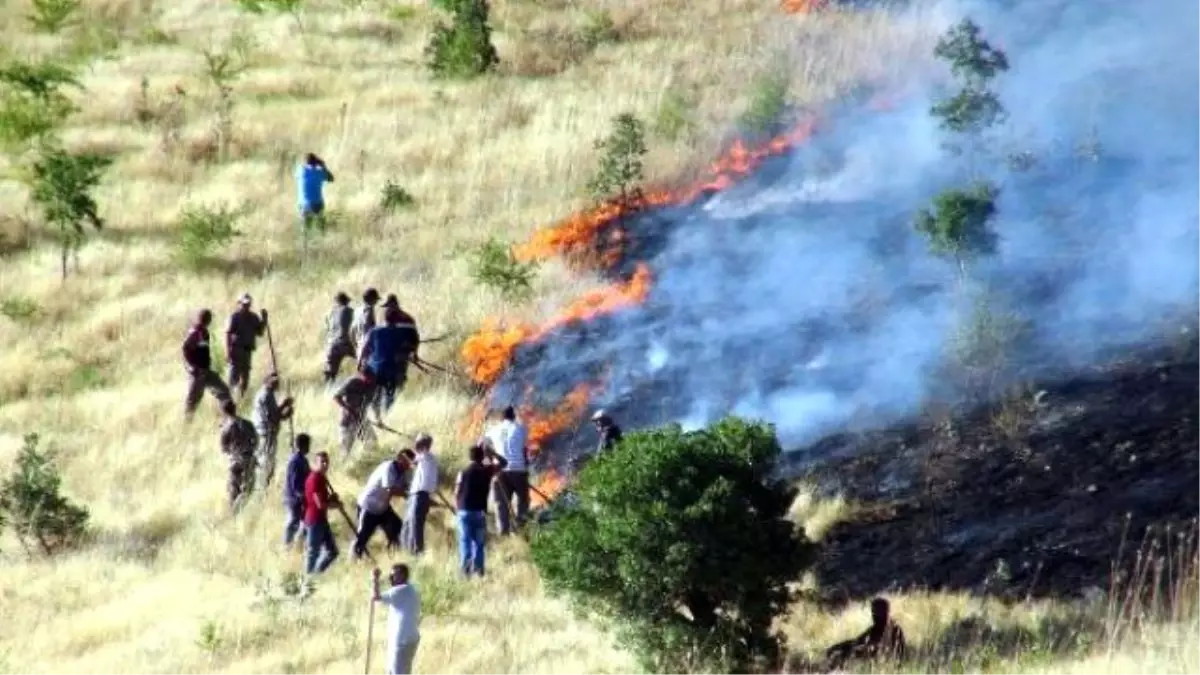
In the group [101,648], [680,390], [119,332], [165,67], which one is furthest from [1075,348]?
[165,67]

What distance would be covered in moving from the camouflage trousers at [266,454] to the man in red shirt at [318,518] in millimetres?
2424

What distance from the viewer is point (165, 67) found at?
128 feet

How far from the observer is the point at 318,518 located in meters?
18.2

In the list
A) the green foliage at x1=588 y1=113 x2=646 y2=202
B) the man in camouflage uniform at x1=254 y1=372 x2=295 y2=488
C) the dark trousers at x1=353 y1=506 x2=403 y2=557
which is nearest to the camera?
the dark trousers at x1=353 y1=506 x2=403 y2=557

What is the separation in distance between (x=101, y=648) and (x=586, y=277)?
40.4ft

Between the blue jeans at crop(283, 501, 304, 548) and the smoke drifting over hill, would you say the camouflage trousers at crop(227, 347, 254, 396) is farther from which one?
the blue jeans at crop(283, 501, 304, 548)

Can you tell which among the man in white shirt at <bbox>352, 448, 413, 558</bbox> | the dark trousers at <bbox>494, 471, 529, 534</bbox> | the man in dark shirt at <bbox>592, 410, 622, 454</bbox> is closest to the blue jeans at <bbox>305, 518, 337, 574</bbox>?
the man in white shirt at <bbox>352, 448, 413, 558</bbox>

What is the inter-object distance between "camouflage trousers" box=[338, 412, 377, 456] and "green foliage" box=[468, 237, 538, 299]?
461 cm

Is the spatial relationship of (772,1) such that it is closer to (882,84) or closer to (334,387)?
(882,84)

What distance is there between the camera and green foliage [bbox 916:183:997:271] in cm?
2227

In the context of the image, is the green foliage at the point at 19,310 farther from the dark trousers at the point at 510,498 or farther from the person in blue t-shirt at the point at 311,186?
the dark trousers at the point at 510,498

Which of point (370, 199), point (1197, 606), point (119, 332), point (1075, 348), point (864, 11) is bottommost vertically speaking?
point (1197, 606)

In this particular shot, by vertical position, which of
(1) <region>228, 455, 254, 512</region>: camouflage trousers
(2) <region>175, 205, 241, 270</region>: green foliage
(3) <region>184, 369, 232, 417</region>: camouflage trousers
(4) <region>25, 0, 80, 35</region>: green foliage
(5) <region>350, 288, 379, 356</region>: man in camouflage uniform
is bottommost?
(1) <region>228, 455, 254, 512</region>: camouflage trousers

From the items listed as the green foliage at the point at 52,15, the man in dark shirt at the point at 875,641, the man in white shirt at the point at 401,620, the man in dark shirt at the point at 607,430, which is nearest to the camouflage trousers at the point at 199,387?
the man in dark shirt at the point at 607,430
